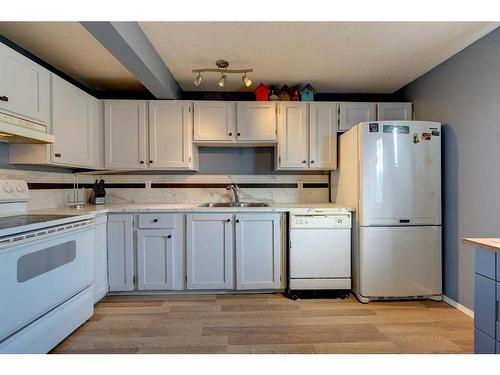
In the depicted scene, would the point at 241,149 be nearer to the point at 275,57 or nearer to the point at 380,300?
the point at 275,57

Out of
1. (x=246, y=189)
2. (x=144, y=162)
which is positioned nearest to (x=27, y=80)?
(x=144, y=162)

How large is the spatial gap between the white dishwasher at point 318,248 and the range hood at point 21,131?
7.00 ft

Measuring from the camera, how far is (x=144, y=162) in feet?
9.14

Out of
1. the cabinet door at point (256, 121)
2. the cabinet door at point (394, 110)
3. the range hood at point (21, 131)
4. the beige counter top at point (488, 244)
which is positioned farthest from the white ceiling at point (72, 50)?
the beige counter top at point (488, 244)

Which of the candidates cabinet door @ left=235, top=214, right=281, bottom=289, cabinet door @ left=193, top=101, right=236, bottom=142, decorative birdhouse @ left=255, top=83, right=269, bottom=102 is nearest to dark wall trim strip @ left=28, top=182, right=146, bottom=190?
cabinet door @ left=193, top=101, right=236, bottom=142

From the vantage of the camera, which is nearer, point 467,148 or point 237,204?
point 467,148

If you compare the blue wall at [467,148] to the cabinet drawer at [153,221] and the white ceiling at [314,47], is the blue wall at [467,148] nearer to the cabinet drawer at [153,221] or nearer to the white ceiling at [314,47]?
the white ceiling at [314,47]

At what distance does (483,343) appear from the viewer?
1339mm

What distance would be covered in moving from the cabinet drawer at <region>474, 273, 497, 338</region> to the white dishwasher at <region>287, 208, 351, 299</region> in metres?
1.13

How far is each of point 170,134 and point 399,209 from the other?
2396 mm

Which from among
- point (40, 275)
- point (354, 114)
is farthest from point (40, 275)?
point (354, 114)

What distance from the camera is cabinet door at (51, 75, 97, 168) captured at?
2.19 metres

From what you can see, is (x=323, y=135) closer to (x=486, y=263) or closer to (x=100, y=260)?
(x=486, y=263)

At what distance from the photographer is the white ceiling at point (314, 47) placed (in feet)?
6.16
